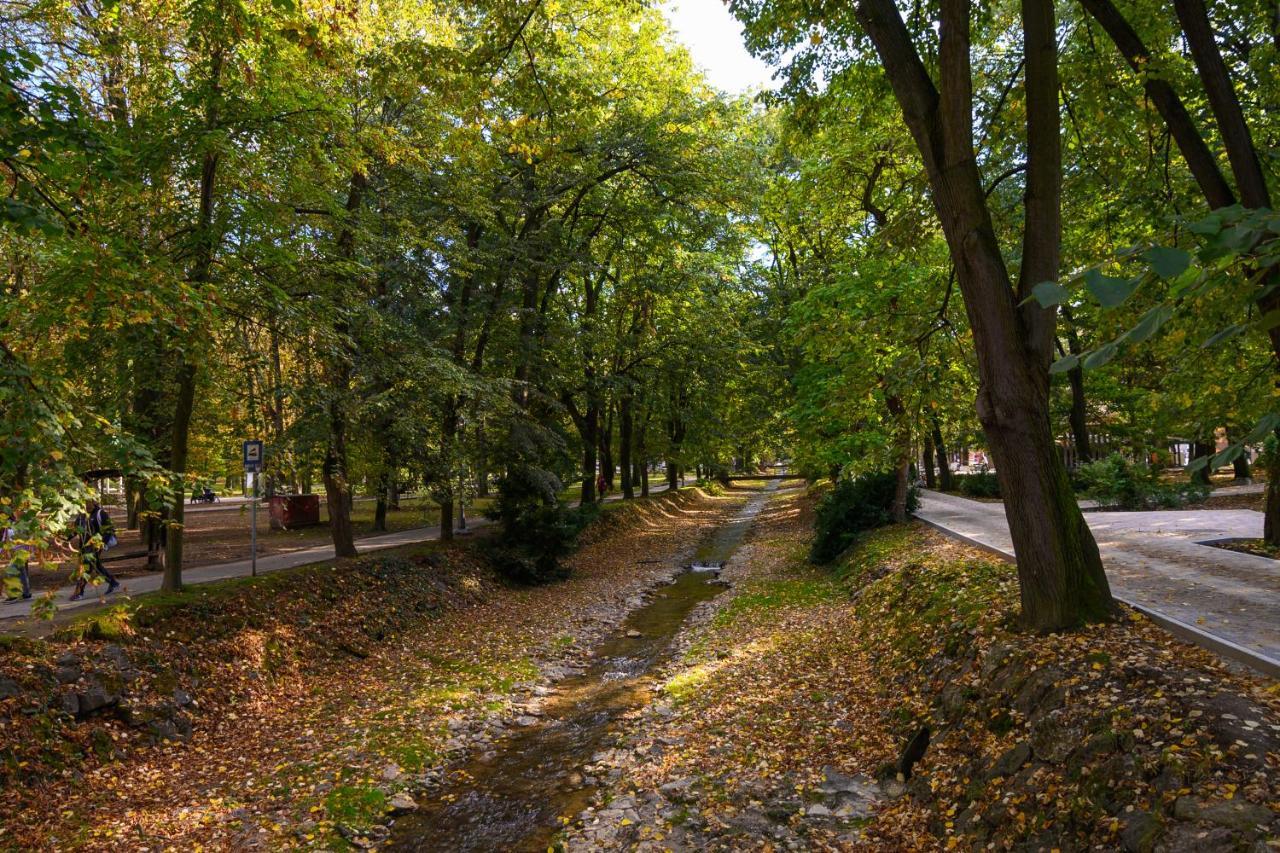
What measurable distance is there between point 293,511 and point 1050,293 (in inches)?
1125

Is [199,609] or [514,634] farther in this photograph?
[514,634]

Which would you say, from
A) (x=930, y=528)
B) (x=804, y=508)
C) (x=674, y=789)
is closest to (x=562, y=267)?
(x=930, y=528)

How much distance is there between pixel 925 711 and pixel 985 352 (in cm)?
355

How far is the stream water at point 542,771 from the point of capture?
6457 millimetres

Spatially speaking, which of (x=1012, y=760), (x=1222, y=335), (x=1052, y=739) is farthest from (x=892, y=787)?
(x=1222, y=335)

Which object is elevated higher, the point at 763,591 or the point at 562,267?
the point at 562,267

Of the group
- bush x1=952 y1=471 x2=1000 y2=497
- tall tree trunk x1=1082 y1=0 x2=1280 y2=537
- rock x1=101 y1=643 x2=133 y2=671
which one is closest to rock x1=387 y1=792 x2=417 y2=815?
rock x1=101 y1=643 x2=133 y2=671

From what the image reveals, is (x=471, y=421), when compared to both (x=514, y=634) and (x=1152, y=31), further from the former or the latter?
(x=1152, y=31)

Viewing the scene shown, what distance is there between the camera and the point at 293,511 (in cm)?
2642

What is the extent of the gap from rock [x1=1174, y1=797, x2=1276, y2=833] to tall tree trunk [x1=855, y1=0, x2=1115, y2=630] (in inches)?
99.4

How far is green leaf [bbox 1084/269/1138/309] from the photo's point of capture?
1.30 meters

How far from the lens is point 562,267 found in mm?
18109

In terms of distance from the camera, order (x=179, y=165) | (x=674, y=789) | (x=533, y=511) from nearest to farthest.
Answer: (x=674, y=789) → (x=179, y=165) → (x=533, y=511)

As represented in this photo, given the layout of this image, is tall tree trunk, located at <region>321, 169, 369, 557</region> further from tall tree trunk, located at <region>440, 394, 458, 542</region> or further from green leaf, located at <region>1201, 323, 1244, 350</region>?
green leaf, located at <region>1201, 323, 1244, 350</region>
